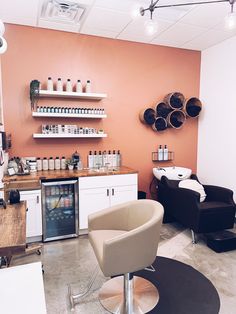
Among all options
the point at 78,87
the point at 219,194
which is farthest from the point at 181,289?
the point at 78,87

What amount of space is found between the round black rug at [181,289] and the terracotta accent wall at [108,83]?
1.85 meters

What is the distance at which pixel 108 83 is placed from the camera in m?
3.83

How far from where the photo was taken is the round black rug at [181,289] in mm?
1910

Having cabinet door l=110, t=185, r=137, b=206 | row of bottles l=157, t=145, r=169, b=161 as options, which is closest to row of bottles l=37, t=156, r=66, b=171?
cabinet door l=110, t=185, r=137, b=206

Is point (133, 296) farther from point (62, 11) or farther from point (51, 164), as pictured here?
point (62, 11)

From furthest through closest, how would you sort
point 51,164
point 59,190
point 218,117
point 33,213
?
point 218,117 → point 51,164 → point 59,190 → point 33,213

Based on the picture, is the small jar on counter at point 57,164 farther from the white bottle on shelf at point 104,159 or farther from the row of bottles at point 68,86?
the row of bottles at point 68,86

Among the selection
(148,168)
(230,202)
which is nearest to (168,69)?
(148,168)

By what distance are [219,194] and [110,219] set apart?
188 cm

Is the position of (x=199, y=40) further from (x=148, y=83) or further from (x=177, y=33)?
(x=148, y=83)

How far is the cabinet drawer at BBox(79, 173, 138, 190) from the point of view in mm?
3199

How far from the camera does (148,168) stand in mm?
4203

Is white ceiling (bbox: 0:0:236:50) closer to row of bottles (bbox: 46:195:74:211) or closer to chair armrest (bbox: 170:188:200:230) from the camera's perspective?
chair armrest (bbox: 170:188:200:230)

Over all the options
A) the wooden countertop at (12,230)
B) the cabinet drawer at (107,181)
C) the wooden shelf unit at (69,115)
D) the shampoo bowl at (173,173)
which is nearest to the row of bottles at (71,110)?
the wooden shelf unit at (69,115)
